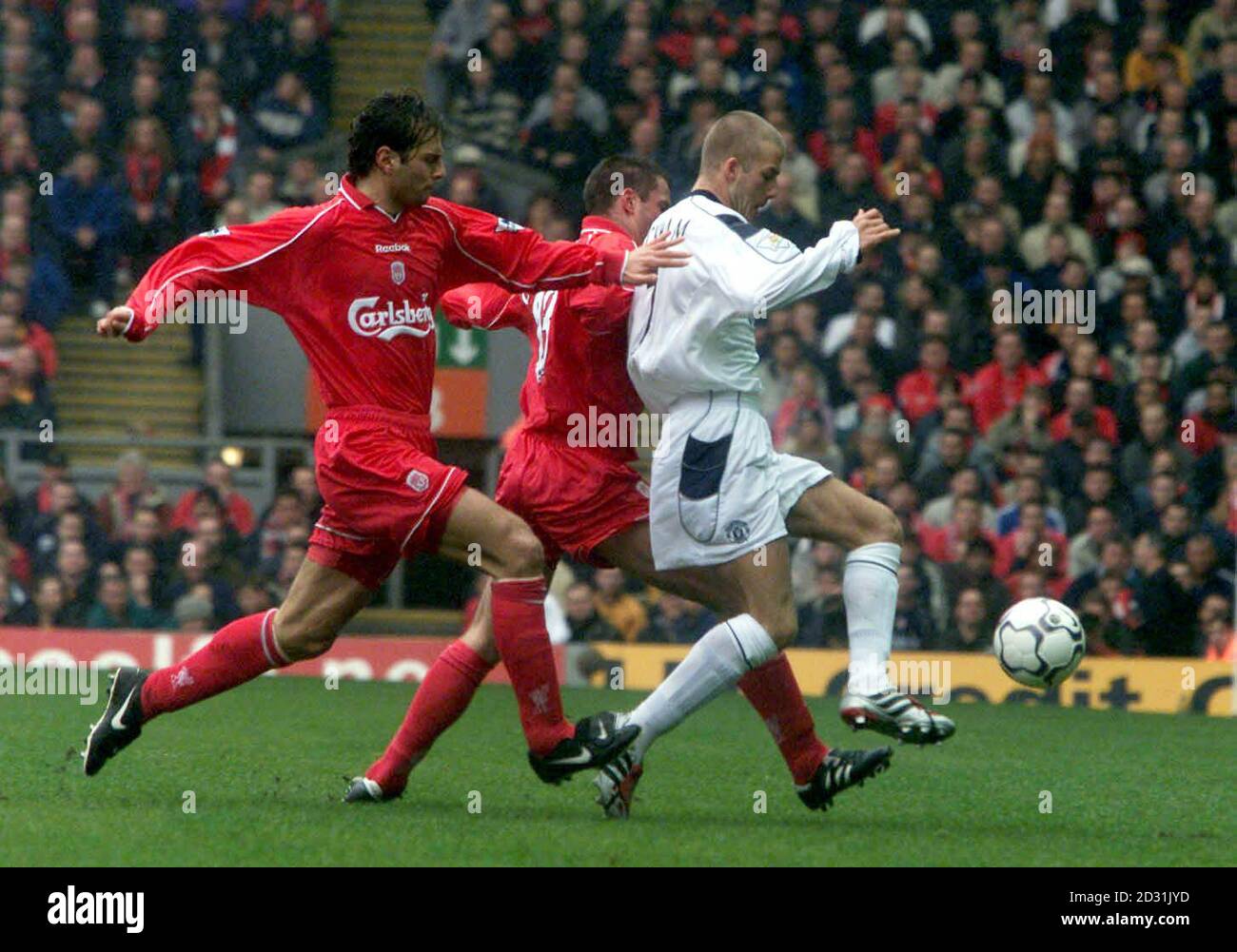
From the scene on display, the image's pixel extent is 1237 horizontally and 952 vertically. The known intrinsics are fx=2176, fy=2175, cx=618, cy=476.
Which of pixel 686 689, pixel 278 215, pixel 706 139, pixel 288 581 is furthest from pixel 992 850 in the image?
pixel 288 581

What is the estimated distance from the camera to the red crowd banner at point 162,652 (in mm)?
12398

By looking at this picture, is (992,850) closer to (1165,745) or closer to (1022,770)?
(1022,770)

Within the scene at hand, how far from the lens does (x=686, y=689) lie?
21.9 feet

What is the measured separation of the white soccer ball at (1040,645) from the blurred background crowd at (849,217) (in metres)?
4.87

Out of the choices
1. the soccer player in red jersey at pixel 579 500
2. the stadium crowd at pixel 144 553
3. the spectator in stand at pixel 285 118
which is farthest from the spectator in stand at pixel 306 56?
the soccer player in red jersey at pixel 579 500

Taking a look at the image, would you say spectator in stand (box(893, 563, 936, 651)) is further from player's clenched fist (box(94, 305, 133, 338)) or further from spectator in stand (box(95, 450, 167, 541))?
player's clenched fist (box(94, 305, 133, 338))

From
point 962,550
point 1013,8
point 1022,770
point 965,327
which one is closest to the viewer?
point 1022,770

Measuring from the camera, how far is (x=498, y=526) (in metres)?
6.51

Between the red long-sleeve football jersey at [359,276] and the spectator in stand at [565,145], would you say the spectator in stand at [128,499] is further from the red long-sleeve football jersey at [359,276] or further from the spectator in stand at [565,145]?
the red long-sleeve football jersey at [359,276]

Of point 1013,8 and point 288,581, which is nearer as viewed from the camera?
point 288,581

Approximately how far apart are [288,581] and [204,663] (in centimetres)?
626
